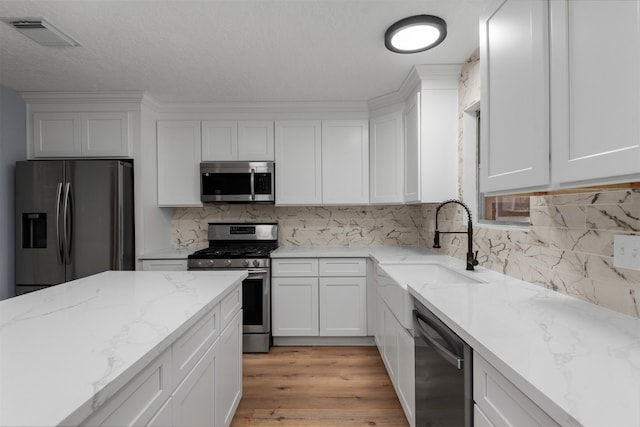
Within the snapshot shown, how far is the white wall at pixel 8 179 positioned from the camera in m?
2.83

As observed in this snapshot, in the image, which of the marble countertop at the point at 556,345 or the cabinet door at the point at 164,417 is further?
the cabinet door at the point at 164,417

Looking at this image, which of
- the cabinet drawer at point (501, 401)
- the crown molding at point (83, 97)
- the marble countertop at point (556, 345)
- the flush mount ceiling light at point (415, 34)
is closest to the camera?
the marble countertop at point (556, 345)

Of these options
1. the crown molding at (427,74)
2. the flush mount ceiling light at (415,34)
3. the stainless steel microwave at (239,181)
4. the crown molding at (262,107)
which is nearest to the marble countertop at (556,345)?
the flush mount ceiling light at (415,34)

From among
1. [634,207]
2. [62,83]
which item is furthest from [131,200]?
[634,207]

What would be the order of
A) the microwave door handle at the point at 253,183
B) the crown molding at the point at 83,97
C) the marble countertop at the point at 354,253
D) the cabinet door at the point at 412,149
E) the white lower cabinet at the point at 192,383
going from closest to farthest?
the white lower cabinet at the point at 192,383
the cabinet door at the point at 412,149
the marble countertop at the point at 354,253
the crown molding at the point at 83,97
the microwave door handle at the point at 253,183

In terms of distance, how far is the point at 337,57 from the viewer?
7.65ft

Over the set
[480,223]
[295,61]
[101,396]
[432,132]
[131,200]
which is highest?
[295,61]

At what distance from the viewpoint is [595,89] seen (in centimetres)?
87

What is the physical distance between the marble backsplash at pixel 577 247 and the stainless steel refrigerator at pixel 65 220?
123 inches

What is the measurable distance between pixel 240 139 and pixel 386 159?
152 centimetres

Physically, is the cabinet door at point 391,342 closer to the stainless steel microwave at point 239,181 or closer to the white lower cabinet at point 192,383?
the white lower cabinet at point 192,383

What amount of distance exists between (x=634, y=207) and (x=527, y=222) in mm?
713

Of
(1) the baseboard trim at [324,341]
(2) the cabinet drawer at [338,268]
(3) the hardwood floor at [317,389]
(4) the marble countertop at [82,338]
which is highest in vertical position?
(4) the marble countertop at [82,338]

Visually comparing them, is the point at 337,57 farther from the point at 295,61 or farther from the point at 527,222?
the point at 527,222
